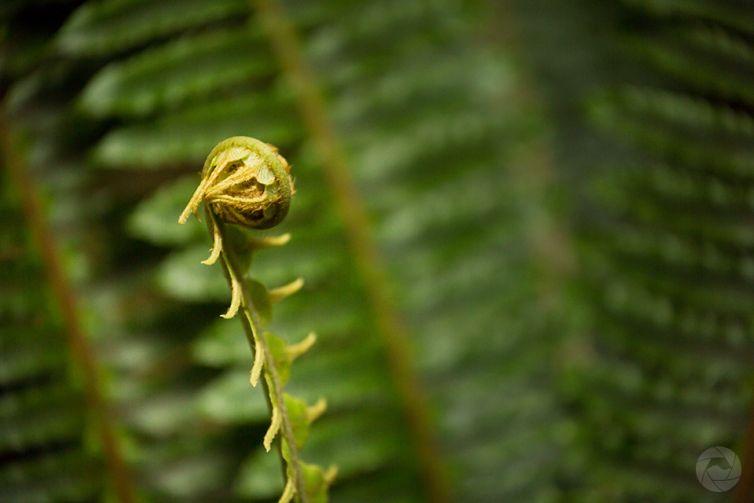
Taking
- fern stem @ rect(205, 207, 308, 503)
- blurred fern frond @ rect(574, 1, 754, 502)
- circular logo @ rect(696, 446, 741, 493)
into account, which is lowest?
circular logo @ rect(696, 446, 741, 493)

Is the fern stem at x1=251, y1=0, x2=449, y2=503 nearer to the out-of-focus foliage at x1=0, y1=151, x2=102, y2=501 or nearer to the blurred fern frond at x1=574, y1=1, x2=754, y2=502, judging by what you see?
the blurred fern frond at x1=574, y1=1, x2=754, y2=502

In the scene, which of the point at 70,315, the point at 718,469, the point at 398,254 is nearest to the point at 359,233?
the point at 398,254

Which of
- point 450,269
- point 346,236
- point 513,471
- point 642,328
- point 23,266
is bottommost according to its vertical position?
Result: point 513,471

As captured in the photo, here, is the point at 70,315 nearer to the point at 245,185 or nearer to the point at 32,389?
the point at 32,389

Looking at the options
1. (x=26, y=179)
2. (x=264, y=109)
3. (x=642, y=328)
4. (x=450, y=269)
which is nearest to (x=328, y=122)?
(x=264, y=109)

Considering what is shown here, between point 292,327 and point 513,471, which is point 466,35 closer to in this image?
point 292,327

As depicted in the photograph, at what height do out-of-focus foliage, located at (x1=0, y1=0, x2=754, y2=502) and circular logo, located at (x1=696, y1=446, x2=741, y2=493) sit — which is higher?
out-of-focus foliage, located at (x1=0, y1=0, x2=754, y2=502)

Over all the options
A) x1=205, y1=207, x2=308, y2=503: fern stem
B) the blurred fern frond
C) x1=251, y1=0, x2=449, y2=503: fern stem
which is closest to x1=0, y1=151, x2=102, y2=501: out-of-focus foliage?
x1=251, y1=0, x2=449, y2=503: fern stem
